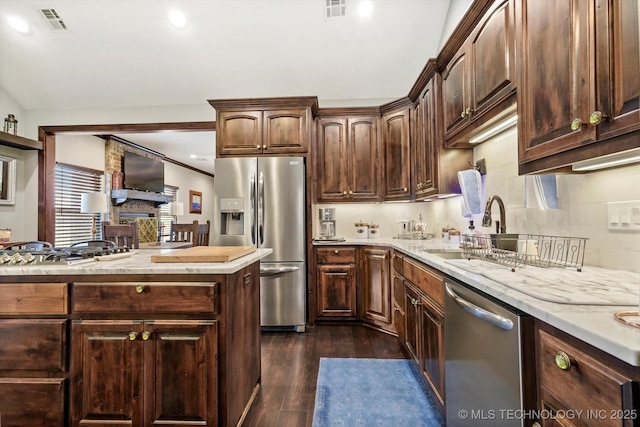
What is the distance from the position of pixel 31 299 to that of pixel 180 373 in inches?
33.2

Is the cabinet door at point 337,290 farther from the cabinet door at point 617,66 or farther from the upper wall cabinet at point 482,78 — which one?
the cabinet door at point 617,66

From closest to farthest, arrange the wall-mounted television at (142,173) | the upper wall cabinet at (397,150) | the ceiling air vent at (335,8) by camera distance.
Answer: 1. the ceiling air vent at (335,8)
2. the upper wall cabinet at (397,150)
3. the wall-mounted television at (142,173)

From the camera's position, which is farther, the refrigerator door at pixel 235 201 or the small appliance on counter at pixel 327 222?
the small appliance on counter at pixel 327 222

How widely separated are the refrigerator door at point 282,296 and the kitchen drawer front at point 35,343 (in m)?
1.81

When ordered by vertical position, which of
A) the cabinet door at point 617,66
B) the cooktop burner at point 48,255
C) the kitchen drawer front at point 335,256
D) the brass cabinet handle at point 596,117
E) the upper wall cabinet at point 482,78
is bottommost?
the kitchen drawer front at point 335,256

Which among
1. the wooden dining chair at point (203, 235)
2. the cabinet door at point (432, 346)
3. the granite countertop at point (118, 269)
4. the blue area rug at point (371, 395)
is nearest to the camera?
the granite countertop at point (118, 269)

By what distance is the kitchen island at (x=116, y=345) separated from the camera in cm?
144

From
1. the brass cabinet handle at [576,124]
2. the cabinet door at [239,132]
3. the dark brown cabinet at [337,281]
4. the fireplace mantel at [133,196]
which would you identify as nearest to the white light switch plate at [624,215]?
the brass cabinet handle at [576,124]

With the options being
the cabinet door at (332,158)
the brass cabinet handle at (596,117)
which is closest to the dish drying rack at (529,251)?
the brass cabinet handle at (596,117)

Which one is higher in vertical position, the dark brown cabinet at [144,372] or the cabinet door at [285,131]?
the cabinet door at [285,131]

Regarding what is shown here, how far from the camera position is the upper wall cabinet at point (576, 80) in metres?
0.88

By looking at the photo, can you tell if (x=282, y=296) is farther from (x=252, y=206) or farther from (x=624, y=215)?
(x=624, y=215)

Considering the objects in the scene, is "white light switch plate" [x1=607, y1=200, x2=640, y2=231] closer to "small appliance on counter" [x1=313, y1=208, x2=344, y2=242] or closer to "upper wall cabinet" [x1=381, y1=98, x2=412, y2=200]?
"upper wall cabinet" [x1=381, y1=98, x2=412, y2=200]

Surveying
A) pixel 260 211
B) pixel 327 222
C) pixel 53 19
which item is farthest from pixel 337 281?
pixel 53 19
